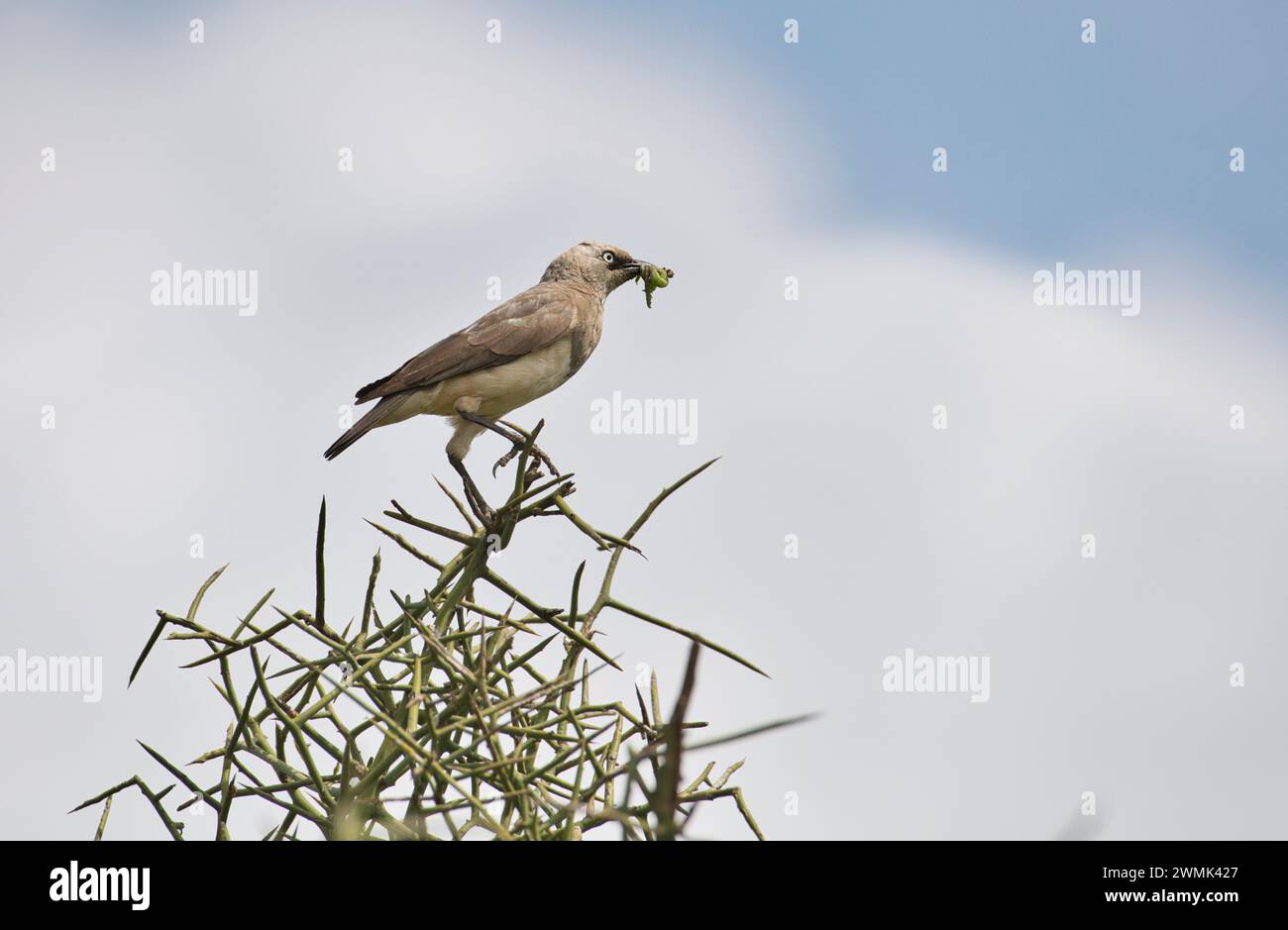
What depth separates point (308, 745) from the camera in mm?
1739

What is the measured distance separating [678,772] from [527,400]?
5.16 metres

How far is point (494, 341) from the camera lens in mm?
5672

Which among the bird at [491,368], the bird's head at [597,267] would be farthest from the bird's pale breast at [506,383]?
the bird's head at [597,267]

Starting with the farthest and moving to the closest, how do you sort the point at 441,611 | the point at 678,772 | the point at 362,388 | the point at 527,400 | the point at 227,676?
1. the point at 527,400
2. the point at 362,388
3. the point at 441,611
4. the point at 227,676
5. the point at 678,772

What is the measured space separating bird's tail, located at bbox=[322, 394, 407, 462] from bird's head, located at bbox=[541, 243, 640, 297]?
140 centimetres

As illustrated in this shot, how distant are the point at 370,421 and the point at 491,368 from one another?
617 mm

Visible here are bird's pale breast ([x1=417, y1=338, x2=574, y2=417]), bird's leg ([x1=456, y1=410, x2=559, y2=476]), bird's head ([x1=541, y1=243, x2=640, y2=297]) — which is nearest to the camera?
bird's leg ([x1=456, y1=410, x2=559, y2=476])

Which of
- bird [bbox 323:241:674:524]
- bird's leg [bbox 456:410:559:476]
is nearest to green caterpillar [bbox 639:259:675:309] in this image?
bird [bbox 323:241:674:524]

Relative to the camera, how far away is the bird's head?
6484mm

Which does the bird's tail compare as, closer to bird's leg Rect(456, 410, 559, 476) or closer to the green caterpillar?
bird's leg Rect(456, 410, 559, 476)

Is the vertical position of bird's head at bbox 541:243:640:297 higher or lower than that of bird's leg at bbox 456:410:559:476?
higher
